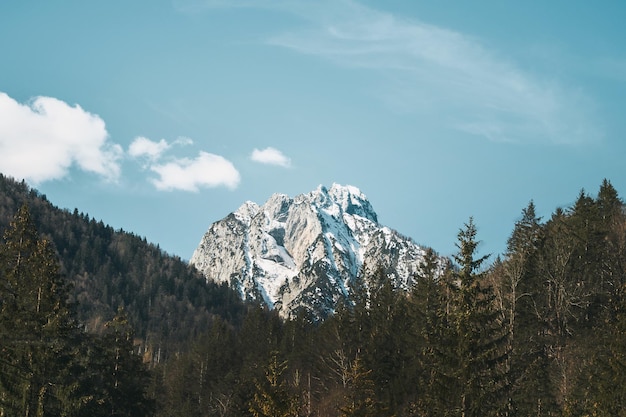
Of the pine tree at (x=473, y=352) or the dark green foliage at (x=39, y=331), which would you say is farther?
the dark green foliage at (x=39, y=331)

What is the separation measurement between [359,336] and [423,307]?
666cm

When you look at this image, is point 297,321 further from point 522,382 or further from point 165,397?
point 522,382

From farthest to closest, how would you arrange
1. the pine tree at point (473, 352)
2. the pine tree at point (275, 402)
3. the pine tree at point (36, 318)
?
the pine tree at point (36, 318), the pine tree at point (473, 352), the pine tree at point (275, 402)

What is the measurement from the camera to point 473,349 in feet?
104

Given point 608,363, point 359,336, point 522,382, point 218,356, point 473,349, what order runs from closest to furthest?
point 473,349
point 608,363
point 522,382
point 359,336
point 218,356

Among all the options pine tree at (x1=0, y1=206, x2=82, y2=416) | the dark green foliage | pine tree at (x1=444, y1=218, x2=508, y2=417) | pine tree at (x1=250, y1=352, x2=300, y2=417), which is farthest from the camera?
pine tree at (x1=0, y1=206, x2=82, y2=416)

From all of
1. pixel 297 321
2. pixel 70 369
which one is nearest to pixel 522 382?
pixel 70 369

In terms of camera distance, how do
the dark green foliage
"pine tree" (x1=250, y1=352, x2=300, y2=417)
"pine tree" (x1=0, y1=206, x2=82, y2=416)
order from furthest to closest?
"pine tree" (x1=0, y1=206, x2=82, y2=416), the dark green foliage, "pine tree" (x1=250, y1=352, x2=300, y2=417)

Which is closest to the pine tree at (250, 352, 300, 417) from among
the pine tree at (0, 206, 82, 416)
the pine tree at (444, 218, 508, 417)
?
the pine tree at (444, 218, 508, 417)

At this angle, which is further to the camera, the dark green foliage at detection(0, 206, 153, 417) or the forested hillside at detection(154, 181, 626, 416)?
the dark green foliage at detection(0, 206, 153, 417)

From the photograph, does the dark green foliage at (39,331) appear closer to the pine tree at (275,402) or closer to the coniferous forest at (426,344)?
the coniferous forest at (426,344)

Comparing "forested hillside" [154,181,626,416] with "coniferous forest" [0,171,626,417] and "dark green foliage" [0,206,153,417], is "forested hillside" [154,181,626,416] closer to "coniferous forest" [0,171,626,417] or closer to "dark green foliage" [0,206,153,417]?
"coniferous forest" [0,171,626,417]

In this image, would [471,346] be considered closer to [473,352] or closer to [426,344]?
[473,352]

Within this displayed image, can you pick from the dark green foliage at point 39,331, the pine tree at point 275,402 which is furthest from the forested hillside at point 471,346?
the dark green foliage at point 39,331
